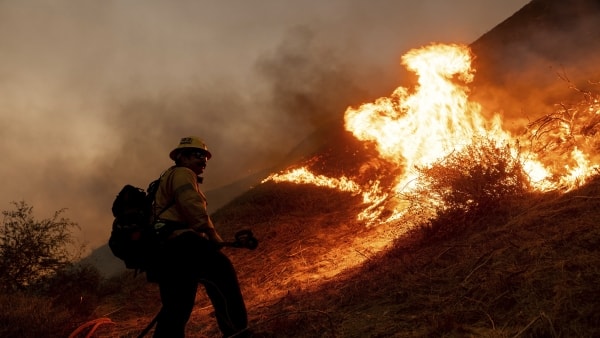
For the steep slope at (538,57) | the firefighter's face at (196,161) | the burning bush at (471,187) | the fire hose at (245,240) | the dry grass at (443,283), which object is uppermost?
the steep slope at (538,57)

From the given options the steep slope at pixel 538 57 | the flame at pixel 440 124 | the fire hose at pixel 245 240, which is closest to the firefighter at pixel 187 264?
the fire hose at pixel 245 240

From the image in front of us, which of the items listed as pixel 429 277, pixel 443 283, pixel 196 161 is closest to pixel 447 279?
pixel 443 283

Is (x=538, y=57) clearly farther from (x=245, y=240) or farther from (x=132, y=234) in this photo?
(x=132, y=234)

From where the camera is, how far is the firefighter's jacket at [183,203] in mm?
4441

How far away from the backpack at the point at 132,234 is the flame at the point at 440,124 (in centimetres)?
550

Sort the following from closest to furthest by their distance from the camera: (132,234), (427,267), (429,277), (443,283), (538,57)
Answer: (132,234), (443,283), (429,277), (427,267), (538,57)

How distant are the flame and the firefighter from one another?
4.99 m

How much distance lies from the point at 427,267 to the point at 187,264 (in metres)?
2.99

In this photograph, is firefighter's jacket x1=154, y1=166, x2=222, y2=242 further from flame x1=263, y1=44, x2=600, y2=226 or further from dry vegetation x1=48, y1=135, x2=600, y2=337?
flame x1=263, y1=44, x2=600, y2=226

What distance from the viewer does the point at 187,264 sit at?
4340mm

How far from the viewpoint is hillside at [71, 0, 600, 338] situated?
354 centimetres

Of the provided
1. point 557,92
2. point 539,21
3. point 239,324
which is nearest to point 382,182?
point 557,92

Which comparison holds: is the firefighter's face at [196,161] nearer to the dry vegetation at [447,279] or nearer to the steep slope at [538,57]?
the dry vegetation at [447,279]

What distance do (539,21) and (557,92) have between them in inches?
365
